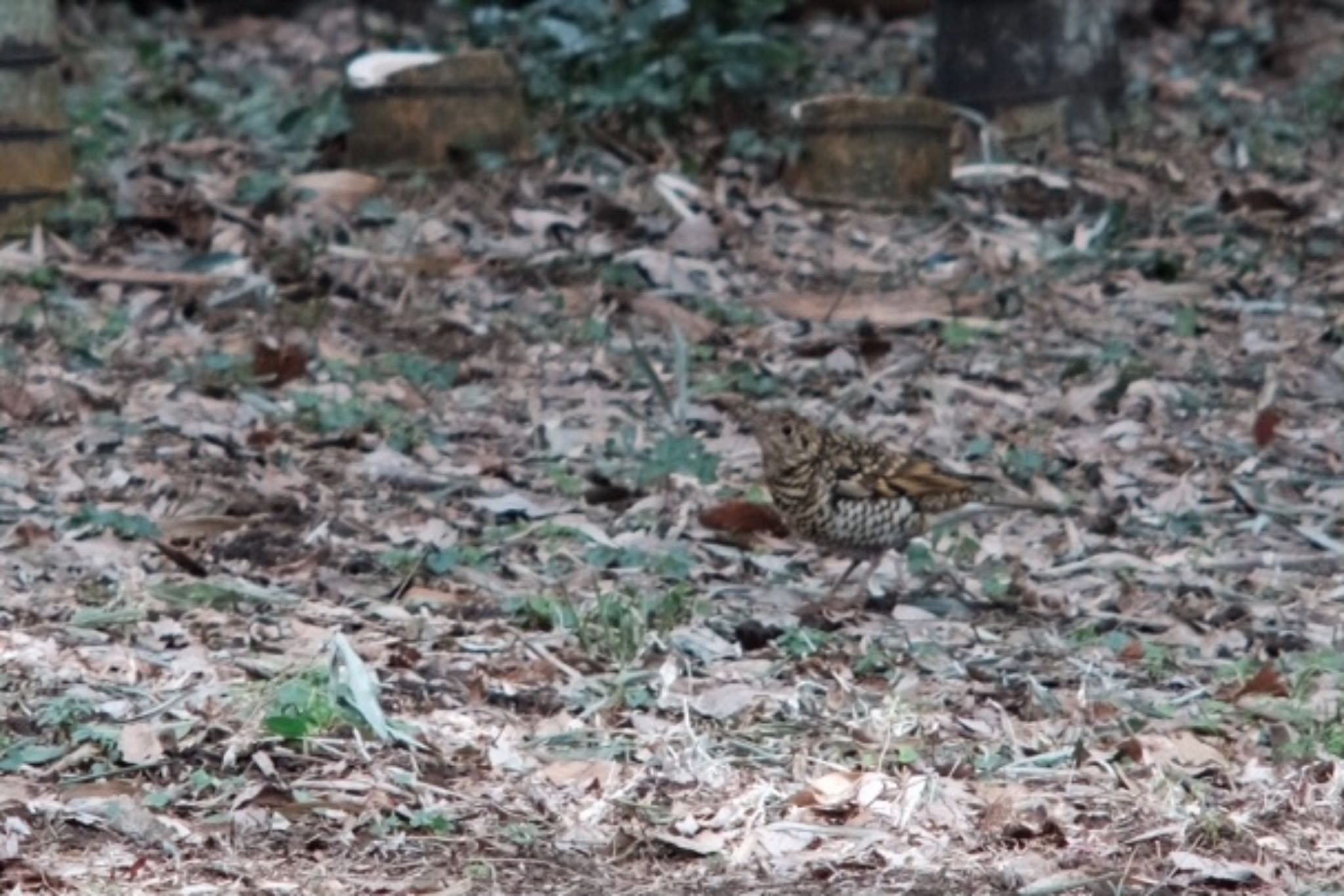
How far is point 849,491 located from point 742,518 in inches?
23.4

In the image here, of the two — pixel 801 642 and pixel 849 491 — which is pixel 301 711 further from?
pixel 849 491

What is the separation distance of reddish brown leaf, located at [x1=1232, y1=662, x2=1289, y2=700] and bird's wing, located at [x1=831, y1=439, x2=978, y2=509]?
1.19 meters

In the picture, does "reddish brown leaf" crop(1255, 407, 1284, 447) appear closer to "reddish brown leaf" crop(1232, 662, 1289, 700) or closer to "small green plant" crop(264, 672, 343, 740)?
"reddish brown leaf" crop(1232, 662, 1289, 700)

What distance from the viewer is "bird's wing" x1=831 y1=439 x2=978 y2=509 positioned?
696 centimetres

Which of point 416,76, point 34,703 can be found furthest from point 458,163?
point 34,703

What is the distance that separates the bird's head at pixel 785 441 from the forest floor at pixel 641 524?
12.3 inches

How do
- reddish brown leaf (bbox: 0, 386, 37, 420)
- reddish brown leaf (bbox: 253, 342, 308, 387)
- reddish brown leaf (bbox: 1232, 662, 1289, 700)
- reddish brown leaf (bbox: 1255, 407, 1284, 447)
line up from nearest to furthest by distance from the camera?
reddish brown leaf (bbox: 1232, 662, 1289, 700)
reddish brown leaf (bbox: 0, 386, 37, 420)
reddish brown leaf (bbox: 1255, 407, 1284, 447)
reddish brown leaf (bbox: 253, 342, 308, 387)

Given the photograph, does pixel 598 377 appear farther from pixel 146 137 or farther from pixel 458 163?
pixel 146 137

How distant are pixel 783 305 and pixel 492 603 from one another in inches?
134

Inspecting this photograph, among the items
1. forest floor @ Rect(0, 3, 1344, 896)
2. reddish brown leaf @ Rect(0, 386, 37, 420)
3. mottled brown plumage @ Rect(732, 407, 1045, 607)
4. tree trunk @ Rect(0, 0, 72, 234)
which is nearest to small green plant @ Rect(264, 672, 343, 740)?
forest floor @ Rect(0, 3, 1344, 896)

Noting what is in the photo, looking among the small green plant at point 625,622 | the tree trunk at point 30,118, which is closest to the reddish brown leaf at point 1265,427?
the small green plant at point 625,622

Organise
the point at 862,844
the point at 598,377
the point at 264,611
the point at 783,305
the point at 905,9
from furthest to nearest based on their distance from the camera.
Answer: the point at 905,9 < the point at 783,305 < the point at 598,377 < the point at 264,611 < the point at 862,844

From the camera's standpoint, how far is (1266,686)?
6.03 metres

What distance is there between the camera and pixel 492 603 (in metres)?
6.56
